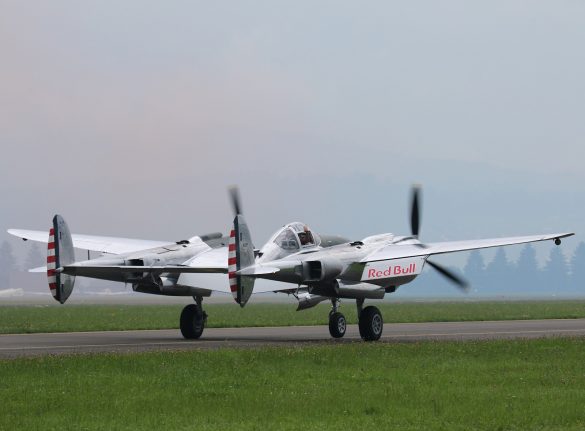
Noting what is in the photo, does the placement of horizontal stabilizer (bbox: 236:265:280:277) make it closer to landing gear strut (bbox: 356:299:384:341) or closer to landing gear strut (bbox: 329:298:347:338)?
landing gear strut (bbox: 356:299:384:341)

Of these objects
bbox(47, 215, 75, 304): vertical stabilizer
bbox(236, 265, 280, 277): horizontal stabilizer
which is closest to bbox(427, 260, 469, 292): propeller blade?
bbox(236, 265, 280, 277): horizontal stabilizer

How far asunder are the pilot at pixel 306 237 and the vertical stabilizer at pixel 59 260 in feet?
23.7

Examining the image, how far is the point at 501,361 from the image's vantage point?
2486cm

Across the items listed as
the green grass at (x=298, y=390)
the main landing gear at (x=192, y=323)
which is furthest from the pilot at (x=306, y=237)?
the green grass at (x=298, y=390)

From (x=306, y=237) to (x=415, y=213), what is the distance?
579 cm

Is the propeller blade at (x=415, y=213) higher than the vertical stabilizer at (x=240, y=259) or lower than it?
higher

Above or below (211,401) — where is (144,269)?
above

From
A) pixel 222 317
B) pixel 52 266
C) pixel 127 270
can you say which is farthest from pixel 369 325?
pixel 222 317

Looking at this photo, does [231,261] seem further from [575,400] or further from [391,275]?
[575,400]

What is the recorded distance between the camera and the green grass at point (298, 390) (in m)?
16.1

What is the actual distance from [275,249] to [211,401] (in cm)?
1449

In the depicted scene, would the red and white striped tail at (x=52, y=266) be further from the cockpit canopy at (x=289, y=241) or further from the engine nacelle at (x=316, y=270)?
the engine nacelle at (x=316, y=270)

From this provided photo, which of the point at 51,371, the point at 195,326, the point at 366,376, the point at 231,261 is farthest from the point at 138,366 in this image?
the point at 195,326

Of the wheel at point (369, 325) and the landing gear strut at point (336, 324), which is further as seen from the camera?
the landing gear strut at point (336, 324)
